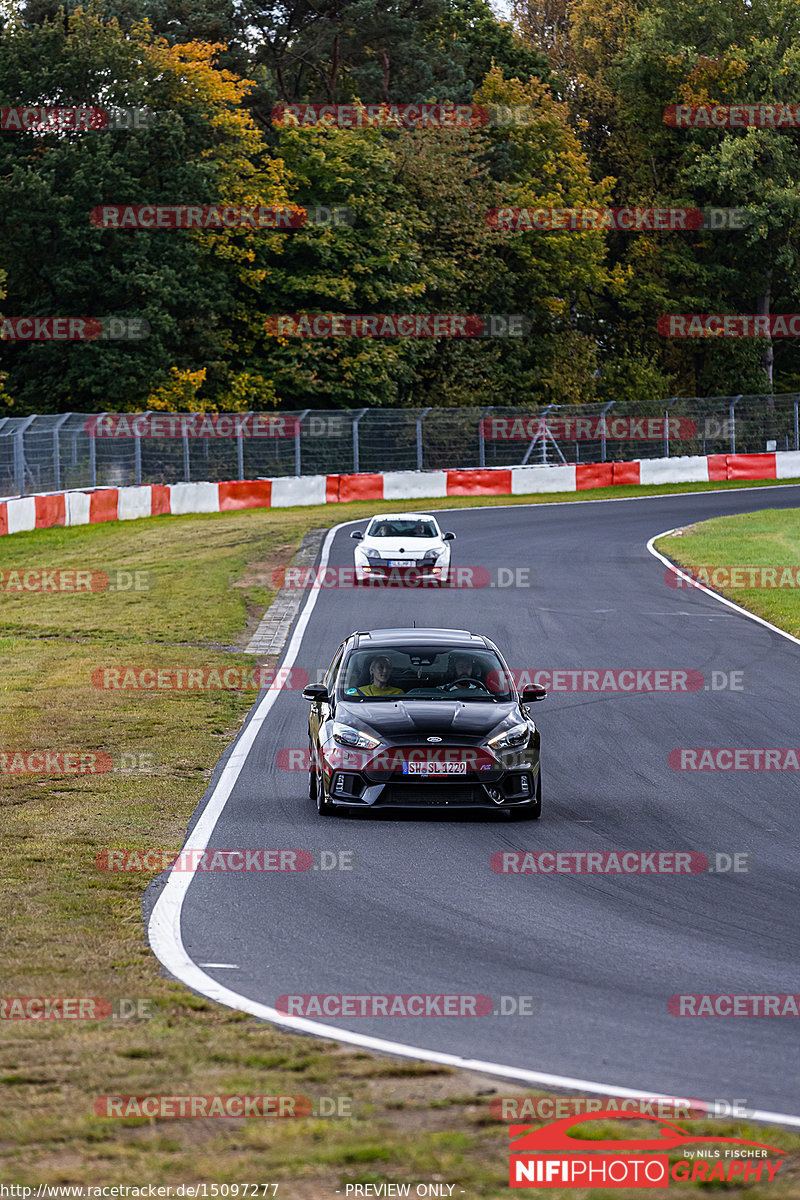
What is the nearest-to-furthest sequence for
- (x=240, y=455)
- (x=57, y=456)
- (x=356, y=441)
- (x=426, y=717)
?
(x=426, y=717)
(x=57, y=456)
(x=240, y=455)
(x=356, y=441)

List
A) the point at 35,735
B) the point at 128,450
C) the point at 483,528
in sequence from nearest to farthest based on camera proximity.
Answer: the point at 35,735
the point at 483,528
the point at 128,450

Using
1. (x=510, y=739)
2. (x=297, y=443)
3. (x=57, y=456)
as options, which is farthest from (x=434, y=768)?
(x=297, y=443)

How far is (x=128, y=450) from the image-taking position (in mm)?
43125

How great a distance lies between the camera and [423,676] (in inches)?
524

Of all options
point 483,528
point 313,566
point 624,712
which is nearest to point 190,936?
point 624,712

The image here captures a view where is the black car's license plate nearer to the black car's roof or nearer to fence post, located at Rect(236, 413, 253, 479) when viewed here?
the black car's roof

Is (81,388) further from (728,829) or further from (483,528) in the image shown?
(728,829)

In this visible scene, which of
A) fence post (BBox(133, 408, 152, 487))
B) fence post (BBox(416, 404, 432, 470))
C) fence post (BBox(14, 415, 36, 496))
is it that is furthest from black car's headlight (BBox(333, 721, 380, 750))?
fence post (BBox(416, 404, 432, 470))

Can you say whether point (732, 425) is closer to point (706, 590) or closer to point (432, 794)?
point (706, 590)

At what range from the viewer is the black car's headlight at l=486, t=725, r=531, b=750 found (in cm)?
1205

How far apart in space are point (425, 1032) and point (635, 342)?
2789 inches

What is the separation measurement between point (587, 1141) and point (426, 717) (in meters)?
6.92

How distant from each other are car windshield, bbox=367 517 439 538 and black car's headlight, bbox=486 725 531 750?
17.0 meters

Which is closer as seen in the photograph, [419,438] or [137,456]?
[137,456]
